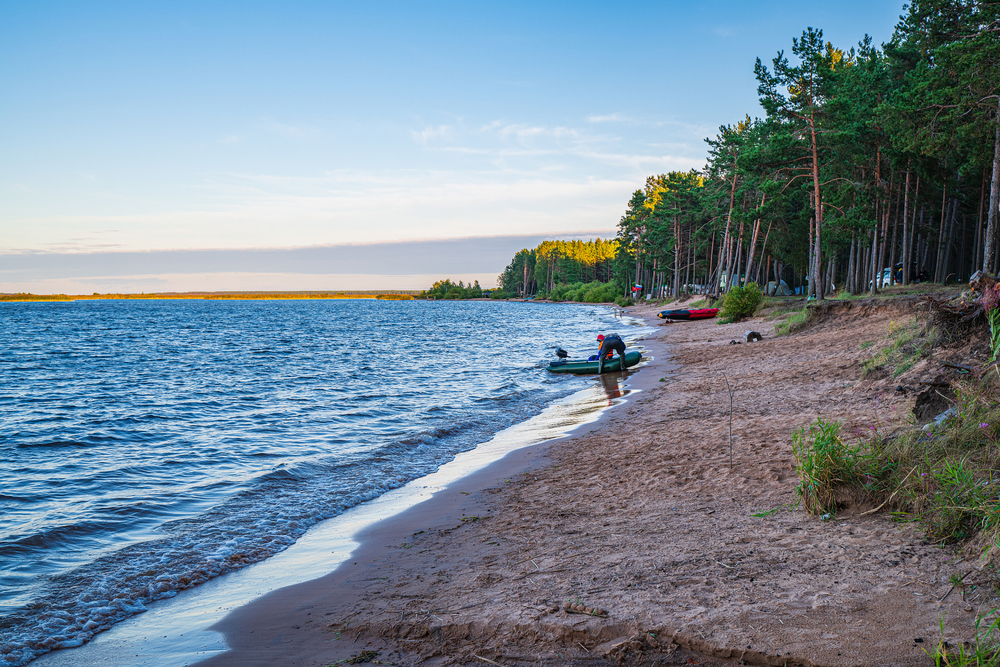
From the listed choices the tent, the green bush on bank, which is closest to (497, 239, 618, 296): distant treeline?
the tent

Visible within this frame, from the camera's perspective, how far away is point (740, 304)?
116 ft

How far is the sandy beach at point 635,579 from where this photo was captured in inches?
141

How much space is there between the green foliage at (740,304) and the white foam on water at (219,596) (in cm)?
2940

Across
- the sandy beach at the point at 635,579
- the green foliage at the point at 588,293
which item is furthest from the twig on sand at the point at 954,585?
the green foliage at the point at 588,293

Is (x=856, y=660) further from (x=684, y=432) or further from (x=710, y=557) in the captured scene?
(x=684, y=432)

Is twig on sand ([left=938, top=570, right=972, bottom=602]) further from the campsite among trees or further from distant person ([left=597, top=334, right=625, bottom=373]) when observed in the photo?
the campsite among trees

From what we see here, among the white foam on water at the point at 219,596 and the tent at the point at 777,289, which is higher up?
the tent at the point at 777,289

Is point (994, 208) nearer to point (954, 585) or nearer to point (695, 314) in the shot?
point (695, 314)

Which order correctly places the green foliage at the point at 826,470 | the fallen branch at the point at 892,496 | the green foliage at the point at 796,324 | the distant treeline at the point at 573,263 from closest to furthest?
the fallen branch at the point at 892,496
the green foliage at the point at 826,470
the green foliage at the point at 796,324
the distant treeline at the point at 573,263

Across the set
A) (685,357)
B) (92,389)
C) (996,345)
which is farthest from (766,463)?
(92,389)

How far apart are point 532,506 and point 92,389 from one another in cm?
2122

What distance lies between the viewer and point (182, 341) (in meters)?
46.8

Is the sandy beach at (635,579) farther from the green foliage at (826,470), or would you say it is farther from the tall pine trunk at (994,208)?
the tall pine trunk at (994,208)

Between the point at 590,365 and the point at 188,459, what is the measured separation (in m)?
14.0
